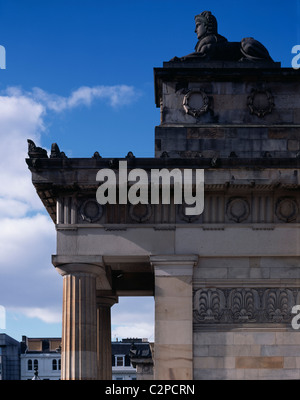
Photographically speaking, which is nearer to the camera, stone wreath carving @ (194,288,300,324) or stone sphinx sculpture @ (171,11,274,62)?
stone wreath carving @ (194,288,300,324)

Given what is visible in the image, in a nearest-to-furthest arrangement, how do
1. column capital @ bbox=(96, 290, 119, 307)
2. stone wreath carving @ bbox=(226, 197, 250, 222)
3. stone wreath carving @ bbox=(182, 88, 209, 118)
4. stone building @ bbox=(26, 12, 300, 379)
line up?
stone building @ bbox=(26, 12, 300, 379)
stone wreath carving @ bbox=(226, 197, 250, 222)
stone wreath carving @ bbox=(182, 88, 209, 118)
column capital @ bbox=(96, 290, 119, 307)

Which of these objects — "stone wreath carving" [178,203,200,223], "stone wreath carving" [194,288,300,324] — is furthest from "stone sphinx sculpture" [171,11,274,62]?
"stone wreath carving" [194,288,300,324]

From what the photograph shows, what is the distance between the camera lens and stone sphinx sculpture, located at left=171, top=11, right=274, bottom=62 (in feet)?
108

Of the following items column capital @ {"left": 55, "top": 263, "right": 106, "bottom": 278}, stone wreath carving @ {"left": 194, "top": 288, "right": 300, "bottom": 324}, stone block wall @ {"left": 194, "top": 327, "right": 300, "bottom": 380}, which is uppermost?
column capital @ {"left": 55, "top": 263, "right": 106, "bottom": 278}

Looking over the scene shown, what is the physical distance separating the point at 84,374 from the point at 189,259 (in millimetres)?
5363

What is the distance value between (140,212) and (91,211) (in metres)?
1.75

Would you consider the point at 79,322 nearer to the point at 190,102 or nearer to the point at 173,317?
the point at 173,317

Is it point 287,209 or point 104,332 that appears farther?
point 104,332

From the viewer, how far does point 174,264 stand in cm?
2922

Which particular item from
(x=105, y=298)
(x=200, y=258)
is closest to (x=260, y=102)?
(x=200, y=258)

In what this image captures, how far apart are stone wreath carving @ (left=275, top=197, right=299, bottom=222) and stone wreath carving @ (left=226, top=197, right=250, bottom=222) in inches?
43.4

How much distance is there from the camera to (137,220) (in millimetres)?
29578

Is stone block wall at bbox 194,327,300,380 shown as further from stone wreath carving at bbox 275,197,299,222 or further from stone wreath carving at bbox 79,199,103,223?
stone wreath carving at bbox 79,199,103,223

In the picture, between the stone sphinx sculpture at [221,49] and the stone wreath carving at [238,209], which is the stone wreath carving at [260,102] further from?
the stone wreath carving at [238,209]
